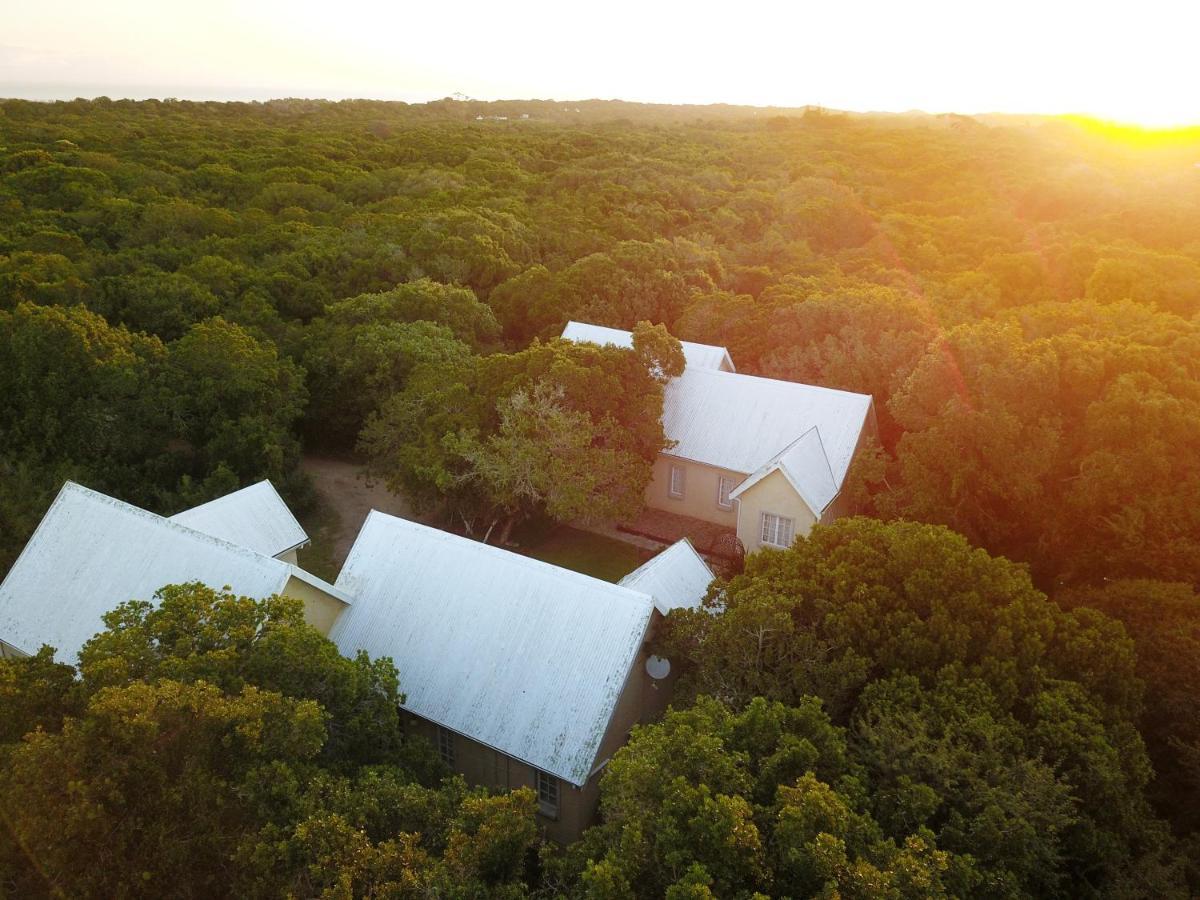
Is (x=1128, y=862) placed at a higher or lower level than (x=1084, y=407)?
lower

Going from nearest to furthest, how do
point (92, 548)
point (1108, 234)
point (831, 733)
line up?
1. point (831, 733)
2. point (92, 548)
3. point (1108, 234)

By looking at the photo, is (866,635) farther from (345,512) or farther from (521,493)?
(345,512)

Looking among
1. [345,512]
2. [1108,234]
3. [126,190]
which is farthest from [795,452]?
[126,190]

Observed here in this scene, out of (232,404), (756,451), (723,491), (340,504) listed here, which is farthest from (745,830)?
(232,404)

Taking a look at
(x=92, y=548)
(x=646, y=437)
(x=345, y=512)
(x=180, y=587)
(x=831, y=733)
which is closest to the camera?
(x=831, y=733)

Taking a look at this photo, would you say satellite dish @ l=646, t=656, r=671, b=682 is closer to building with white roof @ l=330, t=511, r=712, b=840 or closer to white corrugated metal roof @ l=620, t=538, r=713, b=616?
building with white roof @ l=330, t=511, r=712, b=840

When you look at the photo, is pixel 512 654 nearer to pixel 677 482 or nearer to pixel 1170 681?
pixel 1170 681
